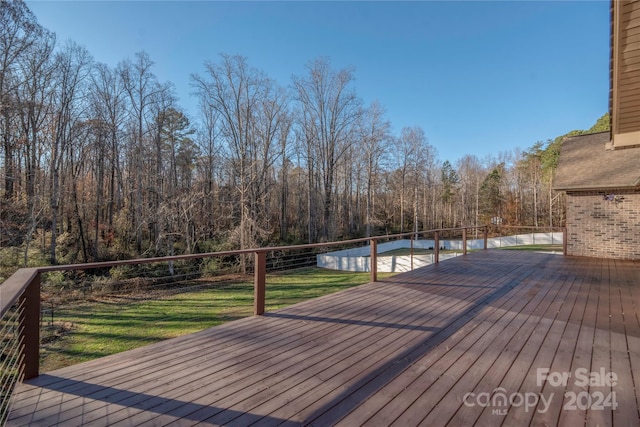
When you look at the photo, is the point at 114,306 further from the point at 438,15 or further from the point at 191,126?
the point at 438,15

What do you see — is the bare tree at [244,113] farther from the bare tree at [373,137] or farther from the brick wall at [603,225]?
the brick wall at [603,225]

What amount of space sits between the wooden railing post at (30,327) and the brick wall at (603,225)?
1202 centimetres

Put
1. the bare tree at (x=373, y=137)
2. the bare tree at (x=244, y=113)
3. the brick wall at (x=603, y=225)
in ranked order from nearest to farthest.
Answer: the brick wall at (x=603, y=225), the bare tree at (x=244, y=113), the bare tree at (x=373, y=137)

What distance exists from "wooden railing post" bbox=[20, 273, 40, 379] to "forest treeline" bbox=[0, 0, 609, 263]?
1070 cm

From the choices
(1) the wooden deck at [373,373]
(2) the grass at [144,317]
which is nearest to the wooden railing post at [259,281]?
(1) the wooden deck at [373,373]

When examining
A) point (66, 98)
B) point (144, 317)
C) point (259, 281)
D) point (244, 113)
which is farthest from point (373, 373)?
point (66, 98)

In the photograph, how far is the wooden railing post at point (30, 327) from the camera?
2.00 meters

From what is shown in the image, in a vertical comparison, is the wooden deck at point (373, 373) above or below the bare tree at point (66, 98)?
below

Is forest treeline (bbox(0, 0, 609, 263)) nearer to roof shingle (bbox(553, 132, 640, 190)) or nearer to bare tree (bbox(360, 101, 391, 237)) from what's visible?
bare tree (bbox(360, 101, 391, 237))

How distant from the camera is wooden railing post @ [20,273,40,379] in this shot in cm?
200

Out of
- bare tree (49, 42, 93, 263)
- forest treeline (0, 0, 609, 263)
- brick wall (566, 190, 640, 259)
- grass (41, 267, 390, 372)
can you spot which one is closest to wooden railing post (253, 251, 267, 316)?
grass (41, 267, 390, 372)

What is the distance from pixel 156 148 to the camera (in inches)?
615

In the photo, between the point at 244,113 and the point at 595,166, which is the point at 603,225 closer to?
the point at 595,166

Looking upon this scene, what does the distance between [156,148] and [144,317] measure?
36.0ft
